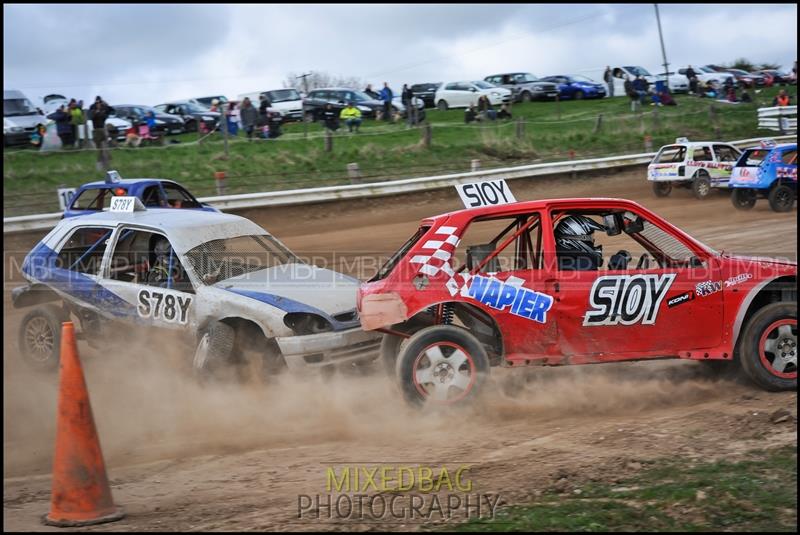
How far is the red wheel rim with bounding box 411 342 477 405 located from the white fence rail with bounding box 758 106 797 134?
22.7 m

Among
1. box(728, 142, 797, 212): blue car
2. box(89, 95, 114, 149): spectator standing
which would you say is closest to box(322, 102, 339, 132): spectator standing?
box(89, 95, 114, 149): spectator standing

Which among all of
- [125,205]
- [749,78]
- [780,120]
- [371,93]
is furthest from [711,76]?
[125,205]

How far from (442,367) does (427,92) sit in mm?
29869

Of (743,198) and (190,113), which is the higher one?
(190,113)

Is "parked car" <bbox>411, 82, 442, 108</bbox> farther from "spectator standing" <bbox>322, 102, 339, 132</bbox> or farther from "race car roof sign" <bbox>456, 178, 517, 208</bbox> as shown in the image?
"race car roof sign" <bbox>456, 178, 517, 208</bbox>

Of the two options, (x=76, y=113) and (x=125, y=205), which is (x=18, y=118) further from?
(x=125, y=205)

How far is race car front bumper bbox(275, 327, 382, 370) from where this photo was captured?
737 cm

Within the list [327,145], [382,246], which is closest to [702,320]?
[382,246]

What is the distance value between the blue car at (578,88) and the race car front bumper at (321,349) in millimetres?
27703

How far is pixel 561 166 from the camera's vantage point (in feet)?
67.7

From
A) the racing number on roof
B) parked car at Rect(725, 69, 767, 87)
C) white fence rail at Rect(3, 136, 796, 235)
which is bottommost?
the racing number on roof

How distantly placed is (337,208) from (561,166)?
17.6 ft

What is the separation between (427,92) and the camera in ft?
116

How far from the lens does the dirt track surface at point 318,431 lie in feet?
16.6
